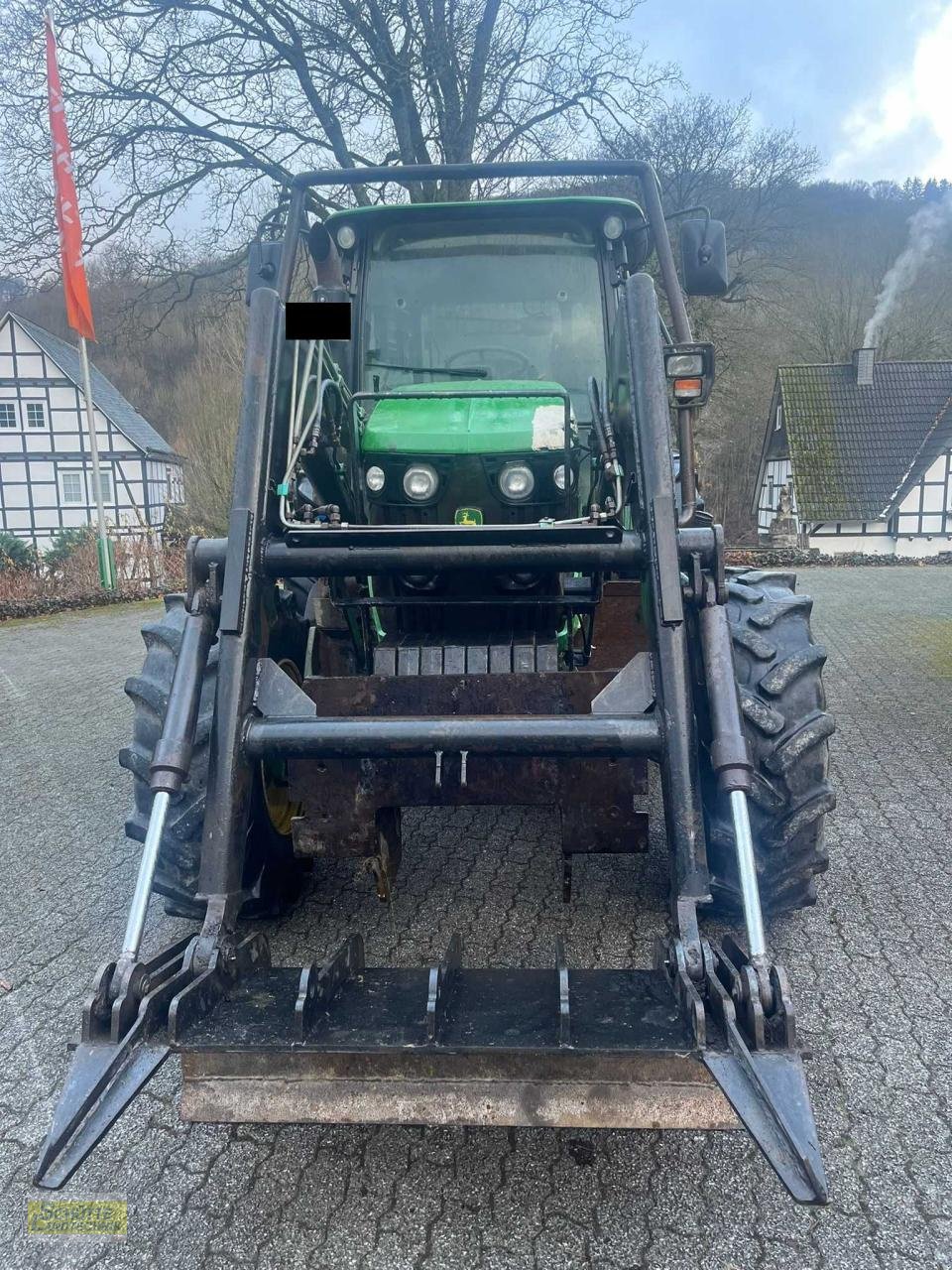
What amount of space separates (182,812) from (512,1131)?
135 cm

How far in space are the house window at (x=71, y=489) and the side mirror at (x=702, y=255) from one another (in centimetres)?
3007

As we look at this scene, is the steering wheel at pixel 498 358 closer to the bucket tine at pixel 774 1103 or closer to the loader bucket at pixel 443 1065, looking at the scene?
the loader bucket at pixel 443 1065

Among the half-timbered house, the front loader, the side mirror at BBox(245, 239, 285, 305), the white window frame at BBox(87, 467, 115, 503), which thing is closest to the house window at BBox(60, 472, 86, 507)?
the white window frame at BBox(87, 467, 115, 503)

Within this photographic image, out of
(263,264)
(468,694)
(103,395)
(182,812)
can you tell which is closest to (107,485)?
(103,395)

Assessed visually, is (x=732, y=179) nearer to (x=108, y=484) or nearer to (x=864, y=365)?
(x=864, y=365)

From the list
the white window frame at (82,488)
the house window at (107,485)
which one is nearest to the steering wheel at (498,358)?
the white window frame at (82,488)

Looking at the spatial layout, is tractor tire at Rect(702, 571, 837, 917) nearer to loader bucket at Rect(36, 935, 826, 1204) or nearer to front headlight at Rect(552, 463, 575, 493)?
front headlight at Rect(552, 463, 575, 493)

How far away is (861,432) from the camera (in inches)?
1144

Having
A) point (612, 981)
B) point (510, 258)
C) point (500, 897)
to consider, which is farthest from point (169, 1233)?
point (510, 258)

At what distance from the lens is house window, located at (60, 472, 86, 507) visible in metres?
Answer: 30.9

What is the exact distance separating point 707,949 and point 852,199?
61.2 meters

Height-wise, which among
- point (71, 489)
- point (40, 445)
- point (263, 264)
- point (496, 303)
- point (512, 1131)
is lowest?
point (512, 1131)

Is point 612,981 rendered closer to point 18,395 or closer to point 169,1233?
point 169,1233

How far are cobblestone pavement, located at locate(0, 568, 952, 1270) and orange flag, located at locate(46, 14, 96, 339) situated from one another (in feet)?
39.8
